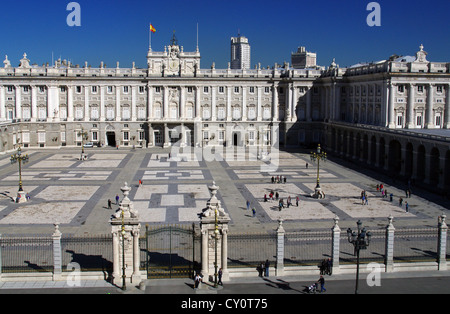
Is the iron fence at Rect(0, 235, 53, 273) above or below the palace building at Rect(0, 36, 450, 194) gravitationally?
below

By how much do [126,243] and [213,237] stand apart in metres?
4.62

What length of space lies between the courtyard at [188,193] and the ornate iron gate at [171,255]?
271 cm

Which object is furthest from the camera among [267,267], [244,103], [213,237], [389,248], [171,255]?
[244,103]

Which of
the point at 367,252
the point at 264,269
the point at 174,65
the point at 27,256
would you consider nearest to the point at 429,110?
the point at 367,252

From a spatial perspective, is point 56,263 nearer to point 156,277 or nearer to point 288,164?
point 156,277

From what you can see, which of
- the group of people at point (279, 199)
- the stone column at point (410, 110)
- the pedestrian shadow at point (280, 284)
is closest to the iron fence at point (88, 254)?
the pedestrian shadow at point (280, 284)

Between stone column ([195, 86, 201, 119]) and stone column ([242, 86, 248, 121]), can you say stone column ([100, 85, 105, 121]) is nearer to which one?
stone column ([195, 86, 201, 119])

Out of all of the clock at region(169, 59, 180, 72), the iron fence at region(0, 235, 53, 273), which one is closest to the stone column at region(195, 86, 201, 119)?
the clock at region(169, 59, 180, 72)

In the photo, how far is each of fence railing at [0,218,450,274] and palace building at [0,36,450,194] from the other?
4533cm

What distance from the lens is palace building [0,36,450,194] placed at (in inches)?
3381

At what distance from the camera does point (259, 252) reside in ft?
109

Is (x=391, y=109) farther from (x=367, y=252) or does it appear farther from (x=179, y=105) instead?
(x=367, y=252)

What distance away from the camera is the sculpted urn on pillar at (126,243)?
89.6 feet
